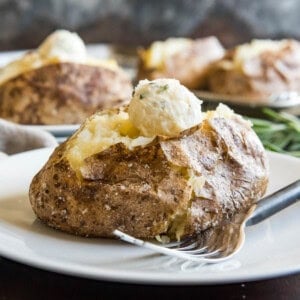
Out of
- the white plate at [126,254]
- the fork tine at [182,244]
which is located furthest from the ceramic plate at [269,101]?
the fork tine at [182,244]

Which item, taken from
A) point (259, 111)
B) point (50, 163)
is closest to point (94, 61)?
point (259, 111)

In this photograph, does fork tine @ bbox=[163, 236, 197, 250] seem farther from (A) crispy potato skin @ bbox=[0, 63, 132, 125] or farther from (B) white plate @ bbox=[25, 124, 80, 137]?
(A) crispy potato skin @ bbox=[0, 63, 132, 125]

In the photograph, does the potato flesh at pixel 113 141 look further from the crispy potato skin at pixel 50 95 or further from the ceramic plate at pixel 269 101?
the ceramic plate at pixel 269 101

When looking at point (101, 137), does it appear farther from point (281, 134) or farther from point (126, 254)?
point (281, 134)

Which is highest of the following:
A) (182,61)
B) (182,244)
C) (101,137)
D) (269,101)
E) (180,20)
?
(101,137)

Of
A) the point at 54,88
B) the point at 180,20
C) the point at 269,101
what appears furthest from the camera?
the point at 180,20

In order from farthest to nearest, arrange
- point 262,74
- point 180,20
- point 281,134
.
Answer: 1. point 180,20
2. point 262,74
3. point 281,134

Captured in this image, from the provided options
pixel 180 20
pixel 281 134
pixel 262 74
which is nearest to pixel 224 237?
pixel 281 134
